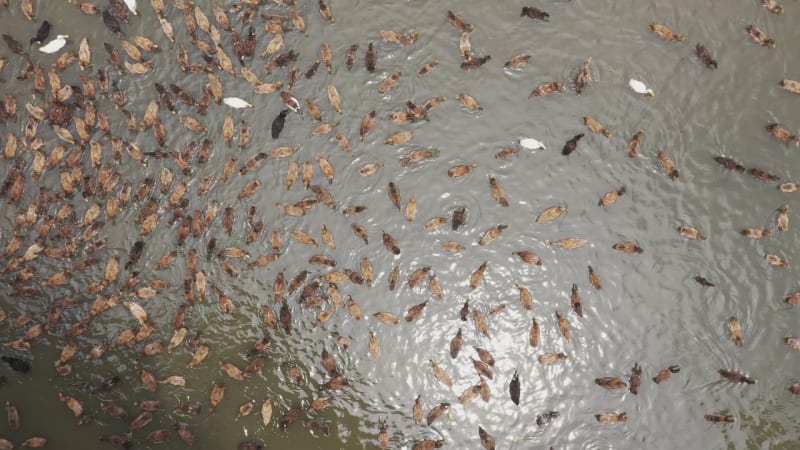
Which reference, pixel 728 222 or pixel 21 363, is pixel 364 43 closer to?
pixel 728 222

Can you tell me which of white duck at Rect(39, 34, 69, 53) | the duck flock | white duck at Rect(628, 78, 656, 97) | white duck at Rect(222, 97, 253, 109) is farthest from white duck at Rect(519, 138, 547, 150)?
white duck at Rect(39, 34, 69, 53)

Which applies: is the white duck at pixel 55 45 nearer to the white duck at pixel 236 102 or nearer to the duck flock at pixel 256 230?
the duck flock at pixel 256 230

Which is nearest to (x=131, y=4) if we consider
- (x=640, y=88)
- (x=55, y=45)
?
(x=55, y=45)

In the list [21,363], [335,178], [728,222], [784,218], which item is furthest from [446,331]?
[21,363]

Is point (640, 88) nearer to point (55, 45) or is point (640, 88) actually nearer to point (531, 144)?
point (531, 144)

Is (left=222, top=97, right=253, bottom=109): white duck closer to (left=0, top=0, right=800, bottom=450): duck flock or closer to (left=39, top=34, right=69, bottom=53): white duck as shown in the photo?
(left=0, top=0, right=800, bottom=450): duck flock

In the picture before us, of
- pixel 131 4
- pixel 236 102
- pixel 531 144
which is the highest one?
pixel 131 4

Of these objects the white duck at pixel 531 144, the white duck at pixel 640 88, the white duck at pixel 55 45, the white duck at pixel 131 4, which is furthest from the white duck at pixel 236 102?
the white duck at pixel 640 88
